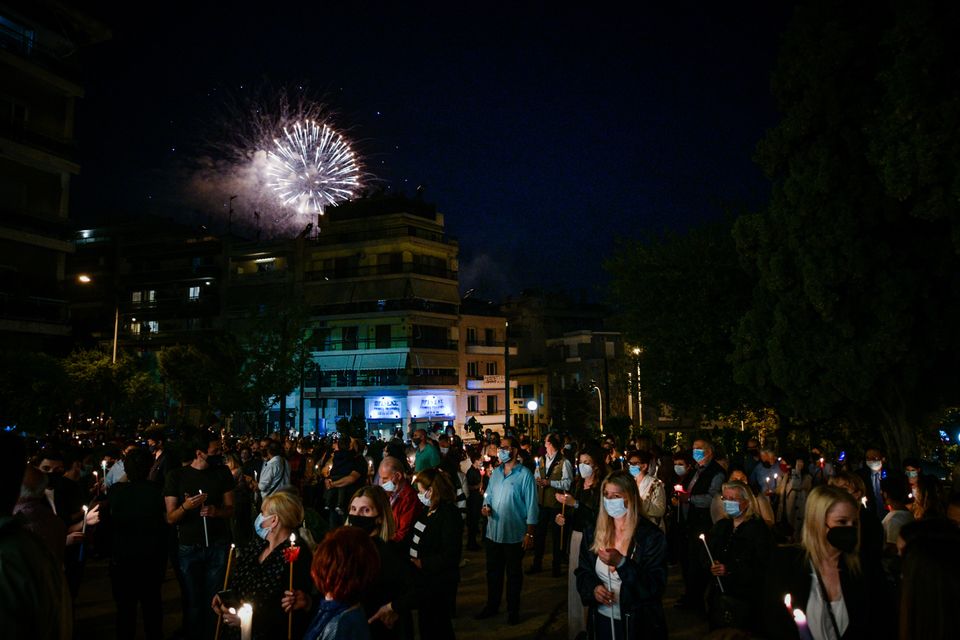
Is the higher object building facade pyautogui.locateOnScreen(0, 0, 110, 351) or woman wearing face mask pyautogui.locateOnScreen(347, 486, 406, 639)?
building facade pyautogui.locateOnScreen(0, 0, 110, 351)

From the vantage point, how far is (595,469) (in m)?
8.45

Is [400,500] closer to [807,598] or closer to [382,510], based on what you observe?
[382,510]

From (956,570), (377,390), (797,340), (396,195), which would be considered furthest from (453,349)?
(956,570)

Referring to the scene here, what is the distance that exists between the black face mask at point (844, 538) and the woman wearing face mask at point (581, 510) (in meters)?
3.50


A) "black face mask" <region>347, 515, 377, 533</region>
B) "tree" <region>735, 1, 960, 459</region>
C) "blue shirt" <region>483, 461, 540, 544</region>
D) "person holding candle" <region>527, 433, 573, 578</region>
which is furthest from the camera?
"tree" <region>735, 1, 960, 459</region>

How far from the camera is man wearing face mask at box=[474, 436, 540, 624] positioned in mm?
8336

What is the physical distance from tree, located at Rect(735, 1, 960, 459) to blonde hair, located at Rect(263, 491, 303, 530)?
1548 centimetres

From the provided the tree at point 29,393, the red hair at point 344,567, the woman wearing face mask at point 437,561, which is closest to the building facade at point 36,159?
the tree at point 29,393

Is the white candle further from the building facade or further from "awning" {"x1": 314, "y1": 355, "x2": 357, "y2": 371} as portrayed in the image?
"awning" {"x1": 314, "y1": 355, "x2": 357, "y2": 371}

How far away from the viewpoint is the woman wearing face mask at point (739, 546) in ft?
18.2

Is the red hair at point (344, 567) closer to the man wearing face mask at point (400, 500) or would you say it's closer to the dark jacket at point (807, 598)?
the dark jacket at point (807, 598)

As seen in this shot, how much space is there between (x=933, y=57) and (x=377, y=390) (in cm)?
4501

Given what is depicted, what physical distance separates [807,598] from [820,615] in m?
0.10

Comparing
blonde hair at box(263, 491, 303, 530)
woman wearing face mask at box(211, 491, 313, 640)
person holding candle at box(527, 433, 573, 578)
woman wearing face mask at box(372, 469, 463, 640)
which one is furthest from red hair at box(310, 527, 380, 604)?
person holding candle at box(527, 433, 573, 578)
